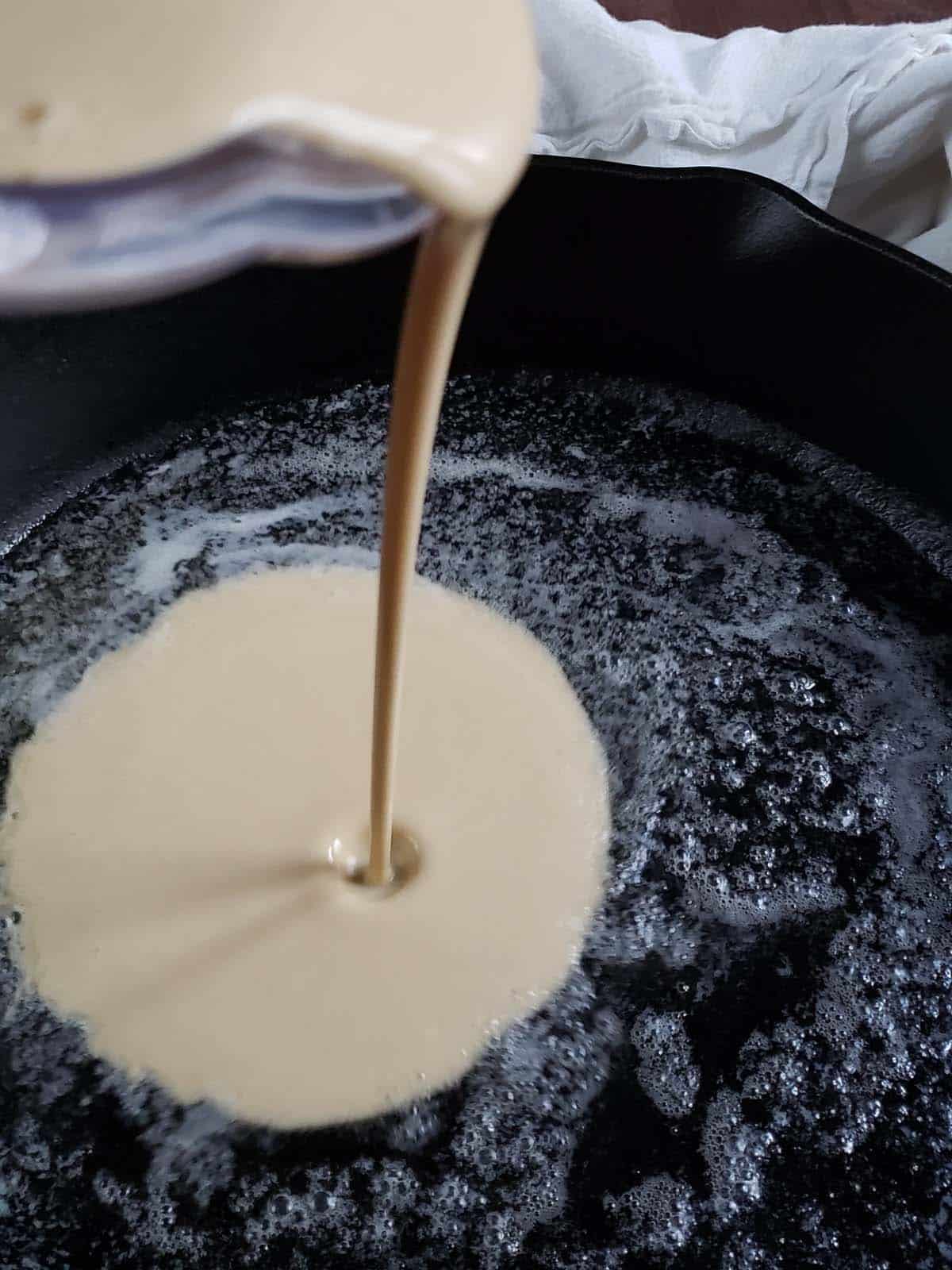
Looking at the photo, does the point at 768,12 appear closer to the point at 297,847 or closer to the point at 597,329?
the point at 597,329

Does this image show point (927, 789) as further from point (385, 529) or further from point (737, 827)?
point (385, 529)

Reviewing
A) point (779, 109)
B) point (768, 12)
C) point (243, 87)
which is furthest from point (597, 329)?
point (243, 87)

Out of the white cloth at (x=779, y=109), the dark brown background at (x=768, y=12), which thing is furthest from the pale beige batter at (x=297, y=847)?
the dark brown background at (x=768, y=12)

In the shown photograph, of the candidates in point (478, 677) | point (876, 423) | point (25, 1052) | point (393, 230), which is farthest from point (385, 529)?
point (876, 423)

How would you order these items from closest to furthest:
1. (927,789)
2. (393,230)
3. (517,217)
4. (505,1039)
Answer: (393,230), (505,1039), (927,789), (517,217)

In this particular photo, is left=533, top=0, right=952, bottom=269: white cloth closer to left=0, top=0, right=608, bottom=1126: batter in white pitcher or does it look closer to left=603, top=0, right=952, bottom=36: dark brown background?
left=603, top=0, right=952, bottom=36: dark brown background

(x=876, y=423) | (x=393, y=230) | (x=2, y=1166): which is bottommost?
(x=2, y=1166)

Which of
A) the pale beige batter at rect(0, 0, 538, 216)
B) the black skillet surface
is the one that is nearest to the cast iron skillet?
the black skillet surface
